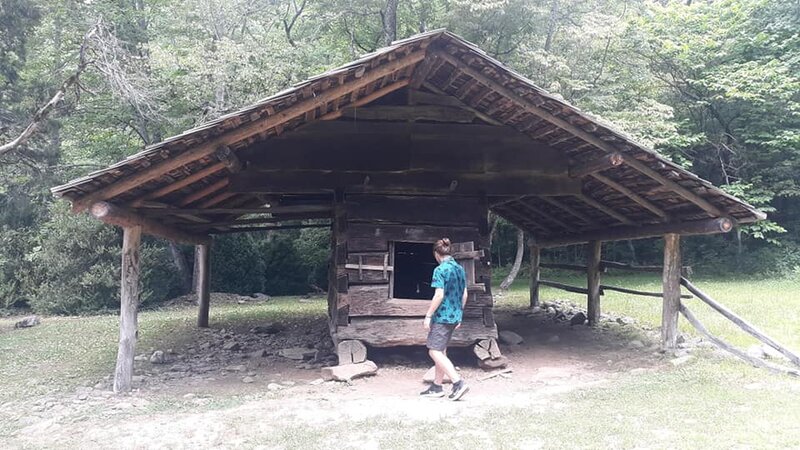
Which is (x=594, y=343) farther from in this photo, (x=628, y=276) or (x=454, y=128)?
(x=628, y=276)

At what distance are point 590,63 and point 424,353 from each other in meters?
14.0

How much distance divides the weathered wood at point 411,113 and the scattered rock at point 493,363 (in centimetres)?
377

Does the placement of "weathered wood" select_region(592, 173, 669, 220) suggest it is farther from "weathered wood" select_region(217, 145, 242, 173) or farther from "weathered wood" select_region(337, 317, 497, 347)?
"weathered wood" select_region(217, 145, 242, 173)

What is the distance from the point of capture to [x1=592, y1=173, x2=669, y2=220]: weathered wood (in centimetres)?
906

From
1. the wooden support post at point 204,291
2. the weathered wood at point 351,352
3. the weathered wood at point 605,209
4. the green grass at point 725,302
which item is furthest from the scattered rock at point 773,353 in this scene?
the wooden support post at point 204,291

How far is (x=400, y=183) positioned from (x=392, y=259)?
3.96ft

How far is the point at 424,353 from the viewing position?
9.73 metres

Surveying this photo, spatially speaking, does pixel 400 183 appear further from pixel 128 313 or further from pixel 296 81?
pixel 296 81

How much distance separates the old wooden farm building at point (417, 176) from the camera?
8.00m

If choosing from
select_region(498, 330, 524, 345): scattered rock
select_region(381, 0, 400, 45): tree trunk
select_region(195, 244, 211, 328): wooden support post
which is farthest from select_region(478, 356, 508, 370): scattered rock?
select_region(381, 0, 400, 45): tree trunk

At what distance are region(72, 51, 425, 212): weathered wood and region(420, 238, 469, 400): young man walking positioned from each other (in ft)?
8.00

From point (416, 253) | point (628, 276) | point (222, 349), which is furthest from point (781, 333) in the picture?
point (628, 276)

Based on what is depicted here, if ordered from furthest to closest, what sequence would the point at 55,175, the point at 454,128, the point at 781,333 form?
1. the point at 55,175
2. the point at 781,333
3. the point at 454,128

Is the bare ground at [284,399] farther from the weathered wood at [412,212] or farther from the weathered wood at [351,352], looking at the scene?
the weathered wood at [412,212]
